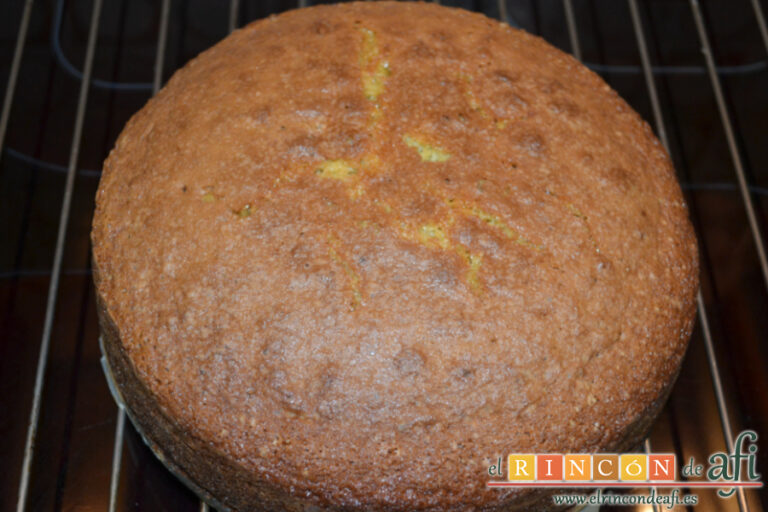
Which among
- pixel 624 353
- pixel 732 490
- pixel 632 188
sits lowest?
pixel 732 490

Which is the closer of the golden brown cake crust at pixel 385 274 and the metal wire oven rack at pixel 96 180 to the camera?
the golden brown cake crust at pixel 385 274

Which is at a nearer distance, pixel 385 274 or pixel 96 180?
pixel 385 274

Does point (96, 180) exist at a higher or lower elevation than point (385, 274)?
higher

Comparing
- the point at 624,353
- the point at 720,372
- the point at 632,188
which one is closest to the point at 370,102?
the point at 632,188

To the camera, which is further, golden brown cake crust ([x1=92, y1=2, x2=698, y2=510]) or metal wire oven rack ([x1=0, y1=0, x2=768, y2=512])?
metal wire oven rack ([x1=0, y1=0, x2=768, y2=512])

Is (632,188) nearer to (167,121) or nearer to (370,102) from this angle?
(370,102)
